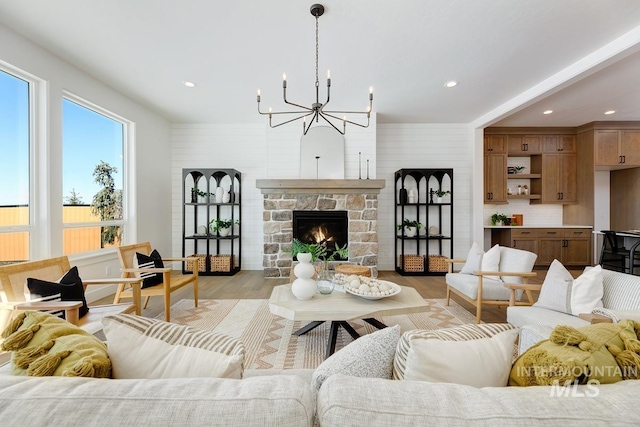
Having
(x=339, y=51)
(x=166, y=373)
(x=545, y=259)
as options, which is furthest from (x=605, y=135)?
(x=166, y=373)

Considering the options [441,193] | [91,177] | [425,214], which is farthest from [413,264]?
[91,177]

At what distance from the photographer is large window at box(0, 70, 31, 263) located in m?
2.66

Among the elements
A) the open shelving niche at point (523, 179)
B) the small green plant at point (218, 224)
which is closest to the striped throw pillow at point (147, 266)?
the small green plant at point (218, 224)

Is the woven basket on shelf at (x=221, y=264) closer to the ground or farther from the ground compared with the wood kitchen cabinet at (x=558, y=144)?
closer to the ground

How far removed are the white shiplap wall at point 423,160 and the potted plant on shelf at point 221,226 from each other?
2.76 metres

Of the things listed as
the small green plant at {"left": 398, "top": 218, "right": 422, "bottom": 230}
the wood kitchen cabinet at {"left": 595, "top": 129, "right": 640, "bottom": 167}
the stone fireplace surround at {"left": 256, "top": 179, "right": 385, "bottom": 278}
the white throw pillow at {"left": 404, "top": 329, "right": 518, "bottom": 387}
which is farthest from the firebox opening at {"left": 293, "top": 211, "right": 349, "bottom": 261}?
the wood kitchen cabinet at {"left": 595, "top": 129, "right": 640, "bottom": 167}

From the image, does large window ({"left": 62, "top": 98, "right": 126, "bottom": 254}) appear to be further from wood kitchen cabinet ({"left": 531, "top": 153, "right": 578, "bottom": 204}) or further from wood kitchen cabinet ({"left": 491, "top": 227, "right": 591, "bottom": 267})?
wood kitchen cabinet ({"left": 531, "top": 153, "right": 578, "bottom": 204})

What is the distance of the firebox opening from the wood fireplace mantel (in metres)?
0.45

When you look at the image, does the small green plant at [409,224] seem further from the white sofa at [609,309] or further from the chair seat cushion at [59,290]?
the chair seat cushion at [59,290]

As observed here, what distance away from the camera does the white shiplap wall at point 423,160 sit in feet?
17.4

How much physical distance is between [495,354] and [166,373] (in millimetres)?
Answer: 950

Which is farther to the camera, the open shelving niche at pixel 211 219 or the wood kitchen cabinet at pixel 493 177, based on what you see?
the wood kitchen cabinet at pixel 493 177

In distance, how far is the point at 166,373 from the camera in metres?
0.79

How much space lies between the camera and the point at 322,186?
15.1 feet
